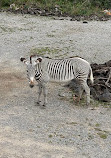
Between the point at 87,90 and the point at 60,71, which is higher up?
the point at 60,71

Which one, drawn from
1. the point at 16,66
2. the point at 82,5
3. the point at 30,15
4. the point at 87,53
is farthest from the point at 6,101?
the point at 82,5

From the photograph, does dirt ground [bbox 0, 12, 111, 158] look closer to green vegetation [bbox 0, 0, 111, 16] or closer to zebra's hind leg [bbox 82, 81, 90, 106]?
zebra's hind leg [bbox 82, 81, 90, 106]

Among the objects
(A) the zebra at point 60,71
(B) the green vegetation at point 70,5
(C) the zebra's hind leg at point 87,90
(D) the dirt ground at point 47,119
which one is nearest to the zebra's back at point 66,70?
(A) the zebra at point 60,71

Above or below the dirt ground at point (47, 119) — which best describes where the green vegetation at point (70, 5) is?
above

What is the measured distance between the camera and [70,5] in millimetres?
24859

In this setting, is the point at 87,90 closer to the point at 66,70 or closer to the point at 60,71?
the point at 66,70

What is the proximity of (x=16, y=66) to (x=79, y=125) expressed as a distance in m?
5.59

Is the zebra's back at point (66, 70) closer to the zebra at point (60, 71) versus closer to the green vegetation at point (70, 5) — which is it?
the zebra at point (60, 71)

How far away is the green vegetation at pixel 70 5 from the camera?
2355 cm

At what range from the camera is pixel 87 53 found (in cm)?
1468

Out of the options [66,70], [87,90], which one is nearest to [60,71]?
[66,70]

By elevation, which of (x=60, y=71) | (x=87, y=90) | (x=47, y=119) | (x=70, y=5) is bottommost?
(x=47, y=119)

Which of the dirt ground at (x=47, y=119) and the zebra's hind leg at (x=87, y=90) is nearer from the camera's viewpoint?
the dirt ground at (x=47, y=119)

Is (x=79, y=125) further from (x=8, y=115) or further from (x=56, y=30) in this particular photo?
(x=56, y=30)
